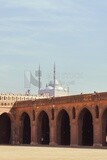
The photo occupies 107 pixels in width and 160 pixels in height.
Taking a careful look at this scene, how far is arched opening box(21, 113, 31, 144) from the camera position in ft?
168

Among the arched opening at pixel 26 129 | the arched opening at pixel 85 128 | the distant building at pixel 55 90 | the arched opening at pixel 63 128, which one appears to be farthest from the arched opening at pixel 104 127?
the distant building at pixel 55 90

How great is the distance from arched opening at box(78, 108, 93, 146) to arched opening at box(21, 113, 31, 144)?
30.2 ft

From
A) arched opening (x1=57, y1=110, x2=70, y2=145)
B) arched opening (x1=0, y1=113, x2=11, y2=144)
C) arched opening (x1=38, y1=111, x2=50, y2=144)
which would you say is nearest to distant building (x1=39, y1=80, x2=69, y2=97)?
arched opening (x1=0, y1=113, x2=11, y2=144)

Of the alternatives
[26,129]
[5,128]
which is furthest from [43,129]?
[5,128]

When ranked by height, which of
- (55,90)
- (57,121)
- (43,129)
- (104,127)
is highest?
(55,90)

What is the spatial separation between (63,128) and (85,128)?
2.90 metres

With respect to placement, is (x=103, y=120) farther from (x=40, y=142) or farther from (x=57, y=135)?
(x=40, y=142)

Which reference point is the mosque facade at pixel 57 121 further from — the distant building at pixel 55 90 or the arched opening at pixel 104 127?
the distant building at pixel 55 90

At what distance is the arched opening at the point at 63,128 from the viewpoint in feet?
146

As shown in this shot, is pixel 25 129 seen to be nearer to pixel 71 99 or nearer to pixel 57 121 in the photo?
pixel 57 121

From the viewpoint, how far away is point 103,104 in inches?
1517

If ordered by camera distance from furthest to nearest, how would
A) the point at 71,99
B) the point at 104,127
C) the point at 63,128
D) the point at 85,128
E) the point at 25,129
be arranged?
the point at 25,129
the point at 63,128
the point at 85,128
the point at 71,99
the point at 104,127

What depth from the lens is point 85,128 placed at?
43.9 metres

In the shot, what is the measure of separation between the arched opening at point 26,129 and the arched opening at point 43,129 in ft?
9.88
